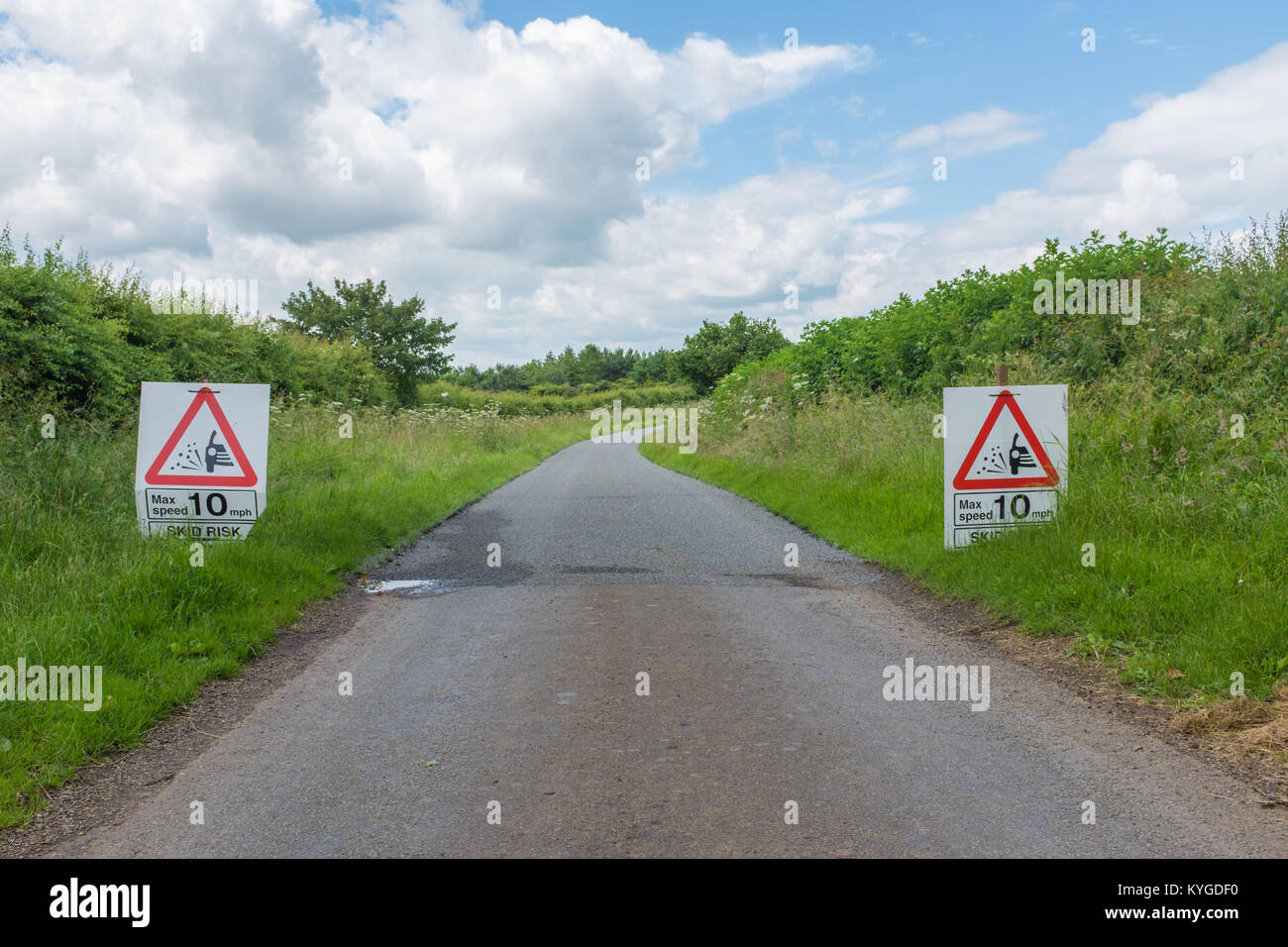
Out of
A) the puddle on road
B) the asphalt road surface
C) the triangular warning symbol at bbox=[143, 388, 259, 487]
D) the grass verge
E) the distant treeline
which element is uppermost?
the distant treeline

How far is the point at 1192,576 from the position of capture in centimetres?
659

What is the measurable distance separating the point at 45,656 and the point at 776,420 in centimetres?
1695

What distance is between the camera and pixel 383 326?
1832 inches

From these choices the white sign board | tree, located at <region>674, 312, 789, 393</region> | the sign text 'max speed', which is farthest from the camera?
tree, located at <region>674, 312, 789, 393</region>

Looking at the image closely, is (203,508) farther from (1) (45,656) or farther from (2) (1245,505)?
(2) (1245,505)

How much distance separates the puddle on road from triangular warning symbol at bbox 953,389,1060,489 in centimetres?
513

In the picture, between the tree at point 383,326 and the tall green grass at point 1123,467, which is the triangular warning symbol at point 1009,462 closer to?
the tall green grass at point 1123,467

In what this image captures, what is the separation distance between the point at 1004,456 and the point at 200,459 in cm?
745

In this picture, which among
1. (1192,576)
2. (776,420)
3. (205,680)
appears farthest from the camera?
(776,420)

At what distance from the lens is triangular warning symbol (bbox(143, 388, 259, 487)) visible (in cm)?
838

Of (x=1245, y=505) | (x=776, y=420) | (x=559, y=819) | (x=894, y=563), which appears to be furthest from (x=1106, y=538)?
(x=776, y=420)

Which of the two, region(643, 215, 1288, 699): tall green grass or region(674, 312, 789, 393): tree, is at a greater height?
region(674, 312, 789, 393): tree

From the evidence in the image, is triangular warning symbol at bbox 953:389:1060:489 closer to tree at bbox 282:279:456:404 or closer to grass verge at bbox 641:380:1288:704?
grass verge at bbox 641:380:1288:704

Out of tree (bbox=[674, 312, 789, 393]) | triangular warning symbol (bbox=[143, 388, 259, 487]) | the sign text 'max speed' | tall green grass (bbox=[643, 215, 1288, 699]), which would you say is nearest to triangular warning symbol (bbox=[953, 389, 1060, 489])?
tall green grass (bbox=[643, 215, 1288, 699])
